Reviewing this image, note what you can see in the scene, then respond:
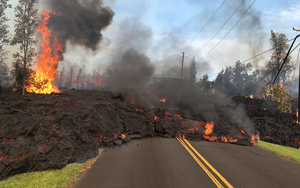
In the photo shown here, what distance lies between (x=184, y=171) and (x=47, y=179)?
3.97m

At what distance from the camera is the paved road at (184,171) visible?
5.04 m

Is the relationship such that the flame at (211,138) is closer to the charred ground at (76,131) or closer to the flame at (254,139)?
the charred ground at (76,131)

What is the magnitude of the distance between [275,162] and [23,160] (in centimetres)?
931

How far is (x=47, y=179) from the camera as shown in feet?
16.3

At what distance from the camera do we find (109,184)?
482 centimetres

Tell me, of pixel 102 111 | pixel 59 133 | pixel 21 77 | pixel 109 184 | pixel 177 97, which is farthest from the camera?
pixel 177 97

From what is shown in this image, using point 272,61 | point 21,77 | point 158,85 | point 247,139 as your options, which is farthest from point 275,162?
point 272,61

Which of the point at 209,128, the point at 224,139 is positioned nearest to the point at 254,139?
the point at 224,139

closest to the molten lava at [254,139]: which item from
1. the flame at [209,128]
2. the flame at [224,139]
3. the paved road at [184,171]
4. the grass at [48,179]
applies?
the flame at [224,139]

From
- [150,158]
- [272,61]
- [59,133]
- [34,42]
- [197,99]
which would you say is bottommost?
[150,158]

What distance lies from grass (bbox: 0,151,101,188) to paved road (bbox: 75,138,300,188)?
316mm

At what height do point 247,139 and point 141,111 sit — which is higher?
point 141,111

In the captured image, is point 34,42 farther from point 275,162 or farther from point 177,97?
point 275,162

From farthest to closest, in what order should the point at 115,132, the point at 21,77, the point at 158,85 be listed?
1. the point at 158,85
2. the point at 21,77
3. the point at 115,132
